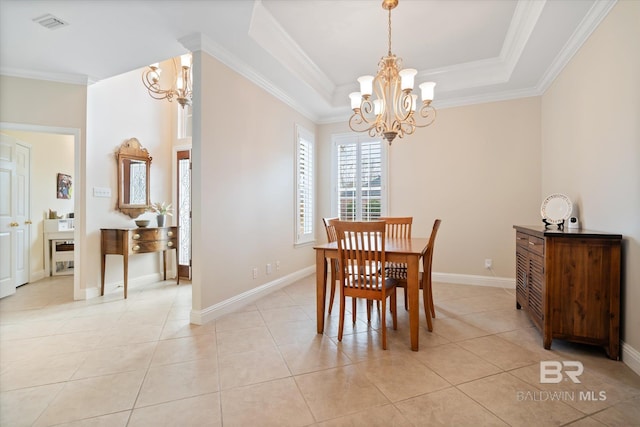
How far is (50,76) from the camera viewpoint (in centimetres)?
346

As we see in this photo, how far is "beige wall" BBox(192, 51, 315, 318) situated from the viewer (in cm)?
280

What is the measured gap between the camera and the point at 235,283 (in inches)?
127

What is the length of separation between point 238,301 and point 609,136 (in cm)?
368

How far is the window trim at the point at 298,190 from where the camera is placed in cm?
455

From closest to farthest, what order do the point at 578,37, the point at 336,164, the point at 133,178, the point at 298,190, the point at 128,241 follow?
1. the point at 578,37
2. the point at 128,241
3. the point at 133,178
4. the point at 298,190
5. the point at 336,164

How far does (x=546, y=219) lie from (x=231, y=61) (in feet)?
11.8

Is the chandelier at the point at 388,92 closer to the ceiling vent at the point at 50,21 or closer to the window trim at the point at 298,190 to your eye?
the window trim at the point at 298,190

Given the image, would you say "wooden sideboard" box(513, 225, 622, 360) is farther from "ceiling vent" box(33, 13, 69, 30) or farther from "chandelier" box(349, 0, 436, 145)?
"ceiling vent" box(33, 13, 69, 30)

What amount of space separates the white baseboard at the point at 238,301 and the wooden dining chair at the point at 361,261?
51.5 inches

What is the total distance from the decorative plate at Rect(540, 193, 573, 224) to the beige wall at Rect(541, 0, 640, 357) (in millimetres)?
153

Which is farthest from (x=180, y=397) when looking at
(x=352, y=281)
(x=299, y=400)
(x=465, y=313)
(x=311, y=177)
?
(x=311, y=177)

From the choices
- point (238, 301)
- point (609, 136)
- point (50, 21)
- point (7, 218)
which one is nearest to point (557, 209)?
point (609, 136)

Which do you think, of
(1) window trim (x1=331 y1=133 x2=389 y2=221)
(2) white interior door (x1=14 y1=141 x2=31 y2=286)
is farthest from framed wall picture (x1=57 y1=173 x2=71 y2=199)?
(1) window trim (x1=331 y1=133 x2=389 y2=221)

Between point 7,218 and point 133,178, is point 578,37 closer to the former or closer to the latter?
point 133,178
